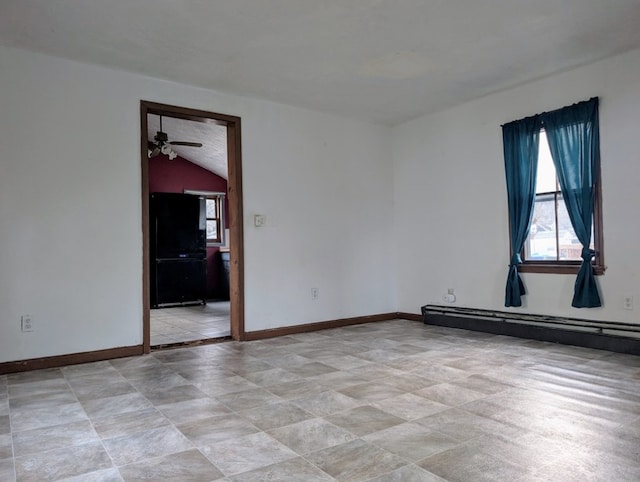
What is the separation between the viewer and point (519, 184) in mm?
4508

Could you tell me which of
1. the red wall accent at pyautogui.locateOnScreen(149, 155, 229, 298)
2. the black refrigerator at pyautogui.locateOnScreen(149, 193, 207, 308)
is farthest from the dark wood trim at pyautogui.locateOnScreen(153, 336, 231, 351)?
the red wall accent at pyautogui.locateOnScreen(149, 155, 229, 298)

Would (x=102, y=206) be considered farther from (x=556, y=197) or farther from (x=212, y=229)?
(x=212, y=229)

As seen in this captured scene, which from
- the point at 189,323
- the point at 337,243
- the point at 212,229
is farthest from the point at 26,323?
the point at 212,229

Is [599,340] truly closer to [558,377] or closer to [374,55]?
[558,377]

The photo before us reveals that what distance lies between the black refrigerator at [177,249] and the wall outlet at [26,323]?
4291 mm

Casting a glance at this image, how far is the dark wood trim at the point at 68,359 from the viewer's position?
342cm

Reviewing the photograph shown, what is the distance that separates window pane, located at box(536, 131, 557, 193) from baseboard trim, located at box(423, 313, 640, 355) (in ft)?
4.41

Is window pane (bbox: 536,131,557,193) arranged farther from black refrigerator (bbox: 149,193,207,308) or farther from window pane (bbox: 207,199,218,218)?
window pane (bbox: 207,199,218,218)

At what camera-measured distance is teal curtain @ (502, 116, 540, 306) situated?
14.5ft

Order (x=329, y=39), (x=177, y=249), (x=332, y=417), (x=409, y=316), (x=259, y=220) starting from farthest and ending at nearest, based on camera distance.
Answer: (x=177, y=249), (x=409, y=316), (x=259, y=220), (x=329, y=39), (x=332, y=417)

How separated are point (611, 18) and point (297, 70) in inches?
94.5

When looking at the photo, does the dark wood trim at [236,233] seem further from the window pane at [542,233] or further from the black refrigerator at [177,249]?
the black refrigerator at [177,249]

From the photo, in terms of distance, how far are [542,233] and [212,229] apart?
21.8 ft

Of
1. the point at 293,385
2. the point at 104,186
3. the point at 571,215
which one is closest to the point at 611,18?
the point at 571,215
